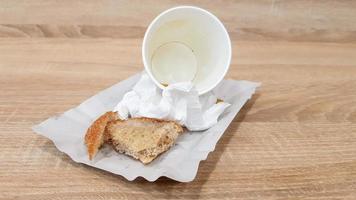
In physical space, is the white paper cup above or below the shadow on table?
above

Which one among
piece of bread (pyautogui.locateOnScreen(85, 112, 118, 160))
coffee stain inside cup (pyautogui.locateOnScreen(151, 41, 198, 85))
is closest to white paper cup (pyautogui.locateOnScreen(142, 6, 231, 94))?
coffee stain inside cup (pyautogui.locateOnScreen(151, 41, 198, 85))

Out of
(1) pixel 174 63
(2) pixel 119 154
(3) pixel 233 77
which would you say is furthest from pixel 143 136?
(3) pixel 233 77

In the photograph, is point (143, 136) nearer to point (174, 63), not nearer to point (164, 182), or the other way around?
point (164, 182)

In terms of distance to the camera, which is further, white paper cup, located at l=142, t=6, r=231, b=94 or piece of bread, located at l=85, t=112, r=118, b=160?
white paper cup, located at l=142, t=6, r=231, b=94

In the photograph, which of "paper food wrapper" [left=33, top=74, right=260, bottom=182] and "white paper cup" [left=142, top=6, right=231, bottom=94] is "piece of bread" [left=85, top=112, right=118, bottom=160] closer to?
"paper food wrapper" [left=33, top=74, right=260, bottom=182]

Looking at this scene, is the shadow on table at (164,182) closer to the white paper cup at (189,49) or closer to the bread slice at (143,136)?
the bread slice at (143,136)
